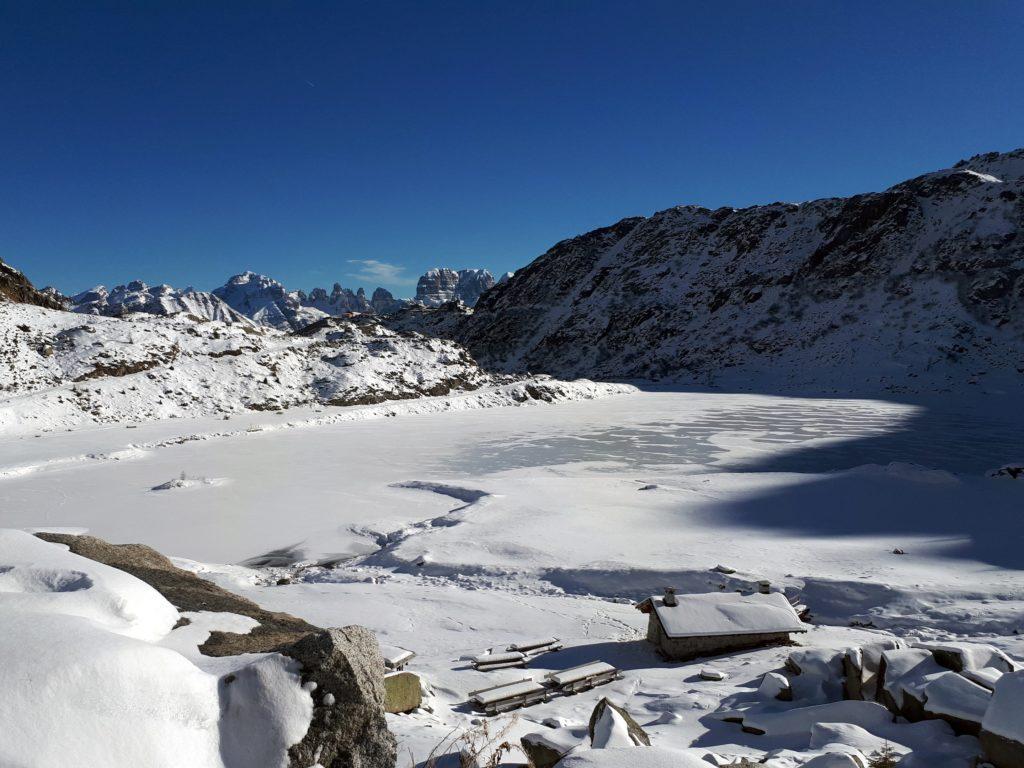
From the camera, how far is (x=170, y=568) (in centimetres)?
695

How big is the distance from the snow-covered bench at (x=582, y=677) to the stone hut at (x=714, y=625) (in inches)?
39.6

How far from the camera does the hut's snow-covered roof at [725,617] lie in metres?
7.38

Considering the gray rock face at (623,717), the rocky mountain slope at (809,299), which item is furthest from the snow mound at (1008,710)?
the rocky mountain slope at (809,299)

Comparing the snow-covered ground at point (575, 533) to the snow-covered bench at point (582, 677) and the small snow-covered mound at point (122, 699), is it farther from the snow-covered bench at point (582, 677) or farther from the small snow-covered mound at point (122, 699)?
the small snow-covered mound at point (122, 699)

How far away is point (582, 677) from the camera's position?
20.7ft

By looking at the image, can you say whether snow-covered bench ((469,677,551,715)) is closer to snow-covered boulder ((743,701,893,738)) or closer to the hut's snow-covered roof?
snow-covered boulder ((743,701,893,738))

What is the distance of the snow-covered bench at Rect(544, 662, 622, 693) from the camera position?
6.18 metres

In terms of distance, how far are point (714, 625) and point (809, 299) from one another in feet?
187

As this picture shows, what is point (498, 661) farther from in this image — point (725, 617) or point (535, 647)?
point (725, 617)

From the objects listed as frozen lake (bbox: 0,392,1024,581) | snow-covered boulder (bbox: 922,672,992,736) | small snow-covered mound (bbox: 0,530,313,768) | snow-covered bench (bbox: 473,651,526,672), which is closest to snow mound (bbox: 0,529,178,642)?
small snow-covered mound (bbox: 0,530,313,768)

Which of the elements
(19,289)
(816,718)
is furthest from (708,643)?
(19,289)

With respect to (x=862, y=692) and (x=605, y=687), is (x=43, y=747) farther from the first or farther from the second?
(x=862, y=692)

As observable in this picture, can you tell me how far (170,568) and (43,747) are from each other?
4.91 m

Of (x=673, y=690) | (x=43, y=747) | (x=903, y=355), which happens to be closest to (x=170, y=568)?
(x=43, y=747)
